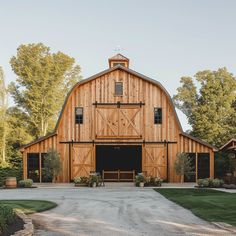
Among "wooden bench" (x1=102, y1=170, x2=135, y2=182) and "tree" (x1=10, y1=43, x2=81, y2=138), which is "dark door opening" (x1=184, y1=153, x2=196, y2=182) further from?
"tree" (x1=10, y1=43, x2=81, y2=138)

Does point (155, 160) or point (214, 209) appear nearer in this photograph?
point (214, 209)

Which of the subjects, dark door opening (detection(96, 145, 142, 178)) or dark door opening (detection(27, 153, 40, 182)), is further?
dark door opening (detection(96, 145, 142, 178))

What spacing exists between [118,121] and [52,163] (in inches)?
242

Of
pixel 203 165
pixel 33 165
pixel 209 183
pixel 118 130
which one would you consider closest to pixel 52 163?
pixel 33 165

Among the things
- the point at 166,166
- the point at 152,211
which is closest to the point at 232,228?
the point at 152,211

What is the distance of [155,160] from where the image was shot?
34.7 metres

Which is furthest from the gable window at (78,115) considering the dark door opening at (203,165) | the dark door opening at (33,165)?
the dark door opening at (203,165)

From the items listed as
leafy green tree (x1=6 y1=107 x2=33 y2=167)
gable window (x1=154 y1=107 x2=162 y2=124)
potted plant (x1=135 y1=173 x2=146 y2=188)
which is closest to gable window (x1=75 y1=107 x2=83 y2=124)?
gable window (x1=154 y1=107 x2=162 y2=124)

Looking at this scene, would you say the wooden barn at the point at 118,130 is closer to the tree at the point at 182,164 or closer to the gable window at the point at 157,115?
the gable window at the point at 157,115

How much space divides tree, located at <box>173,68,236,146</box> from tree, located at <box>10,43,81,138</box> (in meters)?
16.7

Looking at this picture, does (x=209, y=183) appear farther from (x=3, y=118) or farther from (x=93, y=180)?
(x=3, y=118)

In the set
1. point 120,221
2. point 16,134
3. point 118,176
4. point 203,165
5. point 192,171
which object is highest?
point 16,134

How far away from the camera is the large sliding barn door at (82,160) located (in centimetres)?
3431

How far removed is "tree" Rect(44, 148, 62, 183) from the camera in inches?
1299
